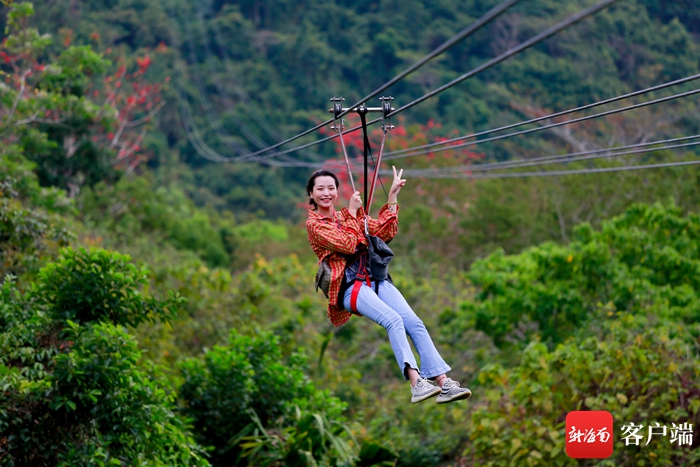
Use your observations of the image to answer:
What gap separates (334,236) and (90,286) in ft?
11.7

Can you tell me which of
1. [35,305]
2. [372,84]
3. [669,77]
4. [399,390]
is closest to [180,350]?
[399,390]

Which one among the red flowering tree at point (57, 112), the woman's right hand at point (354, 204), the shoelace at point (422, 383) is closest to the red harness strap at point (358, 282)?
the woman's right hand at point (354, 204)

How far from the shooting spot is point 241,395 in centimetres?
1055

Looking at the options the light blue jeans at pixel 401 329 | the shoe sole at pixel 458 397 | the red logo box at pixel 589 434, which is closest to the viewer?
the shoe sole at pixel 458 397

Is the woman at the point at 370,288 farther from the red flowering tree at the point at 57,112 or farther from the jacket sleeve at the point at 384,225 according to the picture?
the red flowering tree at the point at 57,112

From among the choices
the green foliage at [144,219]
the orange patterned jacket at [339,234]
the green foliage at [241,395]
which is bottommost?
the green foliage at [241,395]

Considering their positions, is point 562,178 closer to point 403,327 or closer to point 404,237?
point 404,237

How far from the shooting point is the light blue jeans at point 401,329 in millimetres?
5207

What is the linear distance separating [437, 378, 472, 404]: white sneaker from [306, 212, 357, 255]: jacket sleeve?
3.08 ft

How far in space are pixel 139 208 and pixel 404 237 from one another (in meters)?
6.33

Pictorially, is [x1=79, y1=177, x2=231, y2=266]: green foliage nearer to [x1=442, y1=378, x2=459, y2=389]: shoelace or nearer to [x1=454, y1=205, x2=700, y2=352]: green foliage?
[x1=454, y1=205, x2=700, y2=352]: green foliage

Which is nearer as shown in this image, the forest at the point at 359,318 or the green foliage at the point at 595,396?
the forest at the point at 359,318

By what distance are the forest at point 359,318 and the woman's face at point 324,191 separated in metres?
2.07

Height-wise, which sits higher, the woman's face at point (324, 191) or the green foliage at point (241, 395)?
the woman's face at point (324, 191)
